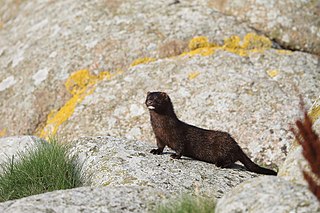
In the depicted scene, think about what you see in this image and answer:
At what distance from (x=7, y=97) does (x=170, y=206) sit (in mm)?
7629

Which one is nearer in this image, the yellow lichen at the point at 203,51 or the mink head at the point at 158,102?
the mink head at the point at 158,102

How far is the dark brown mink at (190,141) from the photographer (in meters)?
9.10

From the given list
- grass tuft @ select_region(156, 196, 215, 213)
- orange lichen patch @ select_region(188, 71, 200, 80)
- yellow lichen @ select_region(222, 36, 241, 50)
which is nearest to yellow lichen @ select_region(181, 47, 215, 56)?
yellow lichen @ select_region(222, 36, 241, 50)

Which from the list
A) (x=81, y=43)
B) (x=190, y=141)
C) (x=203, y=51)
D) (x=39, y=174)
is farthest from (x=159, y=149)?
(x=81, y=43)

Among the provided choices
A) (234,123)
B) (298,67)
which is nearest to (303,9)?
(298,67)

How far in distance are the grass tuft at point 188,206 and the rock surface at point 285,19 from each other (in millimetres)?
7420

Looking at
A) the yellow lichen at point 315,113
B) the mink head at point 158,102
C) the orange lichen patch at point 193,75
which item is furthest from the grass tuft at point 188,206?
the orange lichen patch at point 193,75

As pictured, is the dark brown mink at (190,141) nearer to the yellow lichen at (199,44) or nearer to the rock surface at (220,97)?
the rock surface at (220,97)

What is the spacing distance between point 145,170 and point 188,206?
7.23 feet

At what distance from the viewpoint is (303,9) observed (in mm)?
13078

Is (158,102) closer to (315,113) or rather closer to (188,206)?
(315,113)

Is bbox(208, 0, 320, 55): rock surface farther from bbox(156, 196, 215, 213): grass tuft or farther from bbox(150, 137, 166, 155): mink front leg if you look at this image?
bbox(156, 196, 215, 213): grass tuft

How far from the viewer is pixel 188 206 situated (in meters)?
5.78

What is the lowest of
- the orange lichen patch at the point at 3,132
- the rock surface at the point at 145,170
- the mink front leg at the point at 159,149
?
the orange lichen patch at the point at 3,132
